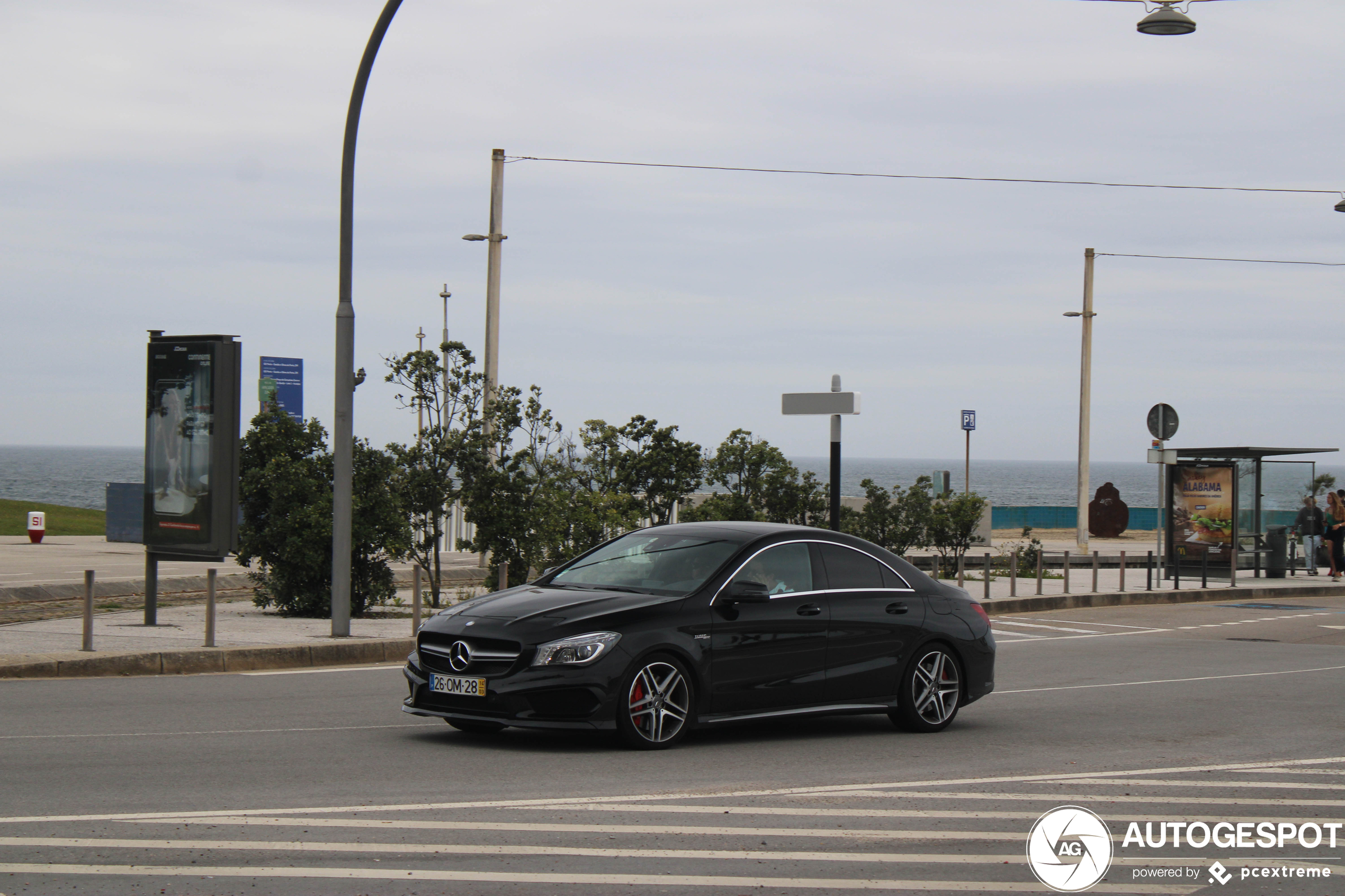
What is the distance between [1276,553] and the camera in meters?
31.2

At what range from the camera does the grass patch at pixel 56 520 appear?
38.9 meters

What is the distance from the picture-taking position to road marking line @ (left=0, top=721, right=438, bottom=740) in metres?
8.91

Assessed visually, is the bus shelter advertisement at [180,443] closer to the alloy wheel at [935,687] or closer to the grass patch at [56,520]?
the alloy wheel at [935,687]

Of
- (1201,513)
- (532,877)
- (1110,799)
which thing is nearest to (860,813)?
(1110,799)

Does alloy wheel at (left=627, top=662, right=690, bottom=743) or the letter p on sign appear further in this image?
the letter p on sign

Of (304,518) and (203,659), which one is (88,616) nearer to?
(203,659)

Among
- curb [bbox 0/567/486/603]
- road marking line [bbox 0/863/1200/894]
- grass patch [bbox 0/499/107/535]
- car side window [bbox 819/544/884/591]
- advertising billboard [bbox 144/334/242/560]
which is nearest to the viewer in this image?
road marking line [bbox 0/863/1200/894]

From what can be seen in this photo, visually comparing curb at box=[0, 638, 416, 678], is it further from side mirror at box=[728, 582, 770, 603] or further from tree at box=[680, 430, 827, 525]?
tree at box=[680, 430, 827, 525]

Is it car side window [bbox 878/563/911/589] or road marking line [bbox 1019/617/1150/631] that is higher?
car side window [bbox 878/563/911/589]

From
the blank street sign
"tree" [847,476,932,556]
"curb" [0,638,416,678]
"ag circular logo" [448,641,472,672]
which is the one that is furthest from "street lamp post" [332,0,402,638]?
"tree" [847,476,932,556]

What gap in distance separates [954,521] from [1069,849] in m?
21.9

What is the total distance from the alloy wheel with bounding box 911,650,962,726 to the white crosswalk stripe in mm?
2224

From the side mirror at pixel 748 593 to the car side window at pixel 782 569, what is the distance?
5 centimetres

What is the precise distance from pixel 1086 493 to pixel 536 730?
35.0 m
